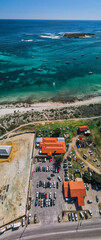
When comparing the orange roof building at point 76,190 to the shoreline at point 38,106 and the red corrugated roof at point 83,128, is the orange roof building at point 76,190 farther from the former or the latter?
the shoreline at point 38,106

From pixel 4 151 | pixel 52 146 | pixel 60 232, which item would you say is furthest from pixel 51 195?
pixel 4 151

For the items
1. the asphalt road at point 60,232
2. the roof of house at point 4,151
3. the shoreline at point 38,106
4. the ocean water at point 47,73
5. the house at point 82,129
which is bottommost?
the asphalt road at point 60,232

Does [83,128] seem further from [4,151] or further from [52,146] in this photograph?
[4,151]

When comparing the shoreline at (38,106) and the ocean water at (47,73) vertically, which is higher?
the ocean water at (47,73)

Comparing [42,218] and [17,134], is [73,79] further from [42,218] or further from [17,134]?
[42,218]

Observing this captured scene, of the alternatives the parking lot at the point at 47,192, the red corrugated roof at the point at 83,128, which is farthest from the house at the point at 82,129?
the parking lot at the point at 47,192

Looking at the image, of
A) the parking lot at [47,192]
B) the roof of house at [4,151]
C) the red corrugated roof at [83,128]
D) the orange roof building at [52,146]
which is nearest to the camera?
the parking lot at [47,192]

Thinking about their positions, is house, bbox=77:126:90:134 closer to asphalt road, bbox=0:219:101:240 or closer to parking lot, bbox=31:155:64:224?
parking lot, bbox=31:155:64:224
